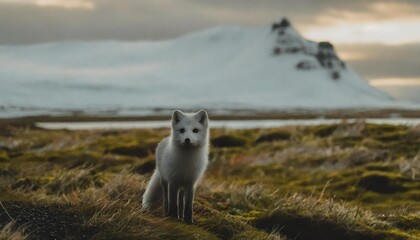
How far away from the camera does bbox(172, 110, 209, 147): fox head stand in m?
11.5

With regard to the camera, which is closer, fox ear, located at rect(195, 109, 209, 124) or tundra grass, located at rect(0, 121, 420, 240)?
tundra grass, located at rect(0, 121, 420, 240)

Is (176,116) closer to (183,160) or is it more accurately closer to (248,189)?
(183,160)

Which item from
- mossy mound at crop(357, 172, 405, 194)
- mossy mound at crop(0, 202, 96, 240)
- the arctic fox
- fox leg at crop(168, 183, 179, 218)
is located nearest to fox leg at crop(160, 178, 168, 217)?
the arctic fox

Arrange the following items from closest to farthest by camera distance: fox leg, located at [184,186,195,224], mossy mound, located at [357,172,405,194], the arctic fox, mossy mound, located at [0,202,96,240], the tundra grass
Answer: mossy mound, located at [0,202,96,240]
the tundra grass
the arctic fox
fox leg, located at [184,186,195,224]
mossy mound, located at [357,172,405,194]

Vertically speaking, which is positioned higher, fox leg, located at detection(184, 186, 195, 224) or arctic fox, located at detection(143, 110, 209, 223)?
arctic fox, located at detection(143, 110, 209, 223)

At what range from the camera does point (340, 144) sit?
106 feet

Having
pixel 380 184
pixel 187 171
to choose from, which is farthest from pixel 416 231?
pixel 380 184

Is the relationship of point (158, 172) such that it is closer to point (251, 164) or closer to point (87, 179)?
point (87, 179)

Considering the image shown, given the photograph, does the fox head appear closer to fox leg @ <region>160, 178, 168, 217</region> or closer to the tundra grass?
fox leg @ <region>160, 178, 168, 217</region>

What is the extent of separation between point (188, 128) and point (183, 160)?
0.69 meters

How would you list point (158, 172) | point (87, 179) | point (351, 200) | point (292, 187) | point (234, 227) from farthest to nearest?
1. point (292, 187)
2. point (351, 200)
3. point (87, 179)
4. point (158, 172)
5. point (234, 227)

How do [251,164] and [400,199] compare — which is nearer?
[400,199]

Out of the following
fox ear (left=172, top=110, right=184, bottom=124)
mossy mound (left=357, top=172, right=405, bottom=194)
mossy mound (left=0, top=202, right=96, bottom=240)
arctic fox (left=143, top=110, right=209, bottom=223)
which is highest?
fox ear (left=172, top=110, right=184, bottom=124)

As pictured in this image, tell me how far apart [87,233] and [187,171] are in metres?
2.29
